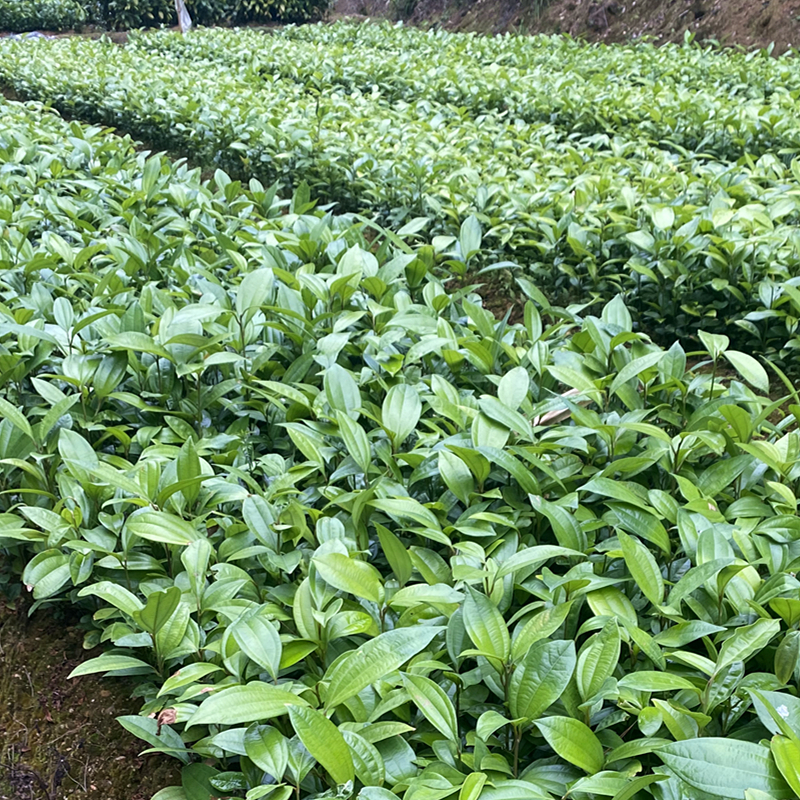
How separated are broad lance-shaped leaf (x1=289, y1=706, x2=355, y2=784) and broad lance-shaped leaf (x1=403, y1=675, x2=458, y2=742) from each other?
0.42 feet

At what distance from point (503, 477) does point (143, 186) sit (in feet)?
8.09

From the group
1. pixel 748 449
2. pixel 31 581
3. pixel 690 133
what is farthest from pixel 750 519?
pixel 690 133

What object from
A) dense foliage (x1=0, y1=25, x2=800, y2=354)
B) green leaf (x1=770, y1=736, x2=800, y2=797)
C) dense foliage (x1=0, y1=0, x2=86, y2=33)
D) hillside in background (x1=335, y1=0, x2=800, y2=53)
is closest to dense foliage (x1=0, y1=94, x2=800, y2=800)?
green leaf (x1=770, y1=736, x2=800, y2=797)

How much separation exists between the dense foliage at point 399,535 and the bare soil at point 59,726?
0.10 metres

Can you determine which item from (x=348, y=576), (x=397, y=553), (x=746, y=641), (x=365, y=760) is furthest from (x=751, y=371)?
(x=365, y=760)

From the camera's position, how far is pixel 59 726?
1.46 meters

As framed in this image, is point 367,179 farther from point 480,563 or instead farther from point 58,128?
point 480,563

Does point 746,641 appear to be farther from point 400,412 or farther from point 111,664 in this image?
point 111,664

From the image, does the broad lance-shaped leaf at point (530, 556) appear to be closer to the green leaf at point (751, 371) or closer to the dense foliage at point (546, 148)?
the green leaf at point (751, 371)

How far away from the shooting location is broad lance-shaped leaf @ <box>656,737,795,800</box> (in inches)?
33.3

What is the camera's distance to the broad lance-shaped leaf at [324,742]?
3.01 feet

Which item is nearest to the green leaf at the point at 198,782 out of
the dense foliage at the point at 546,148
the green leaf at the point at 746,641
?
the green leaf at the point at 746,641

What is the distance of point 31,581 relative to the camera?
144 centimetres

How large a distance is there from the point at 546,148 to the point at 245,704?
403cm
